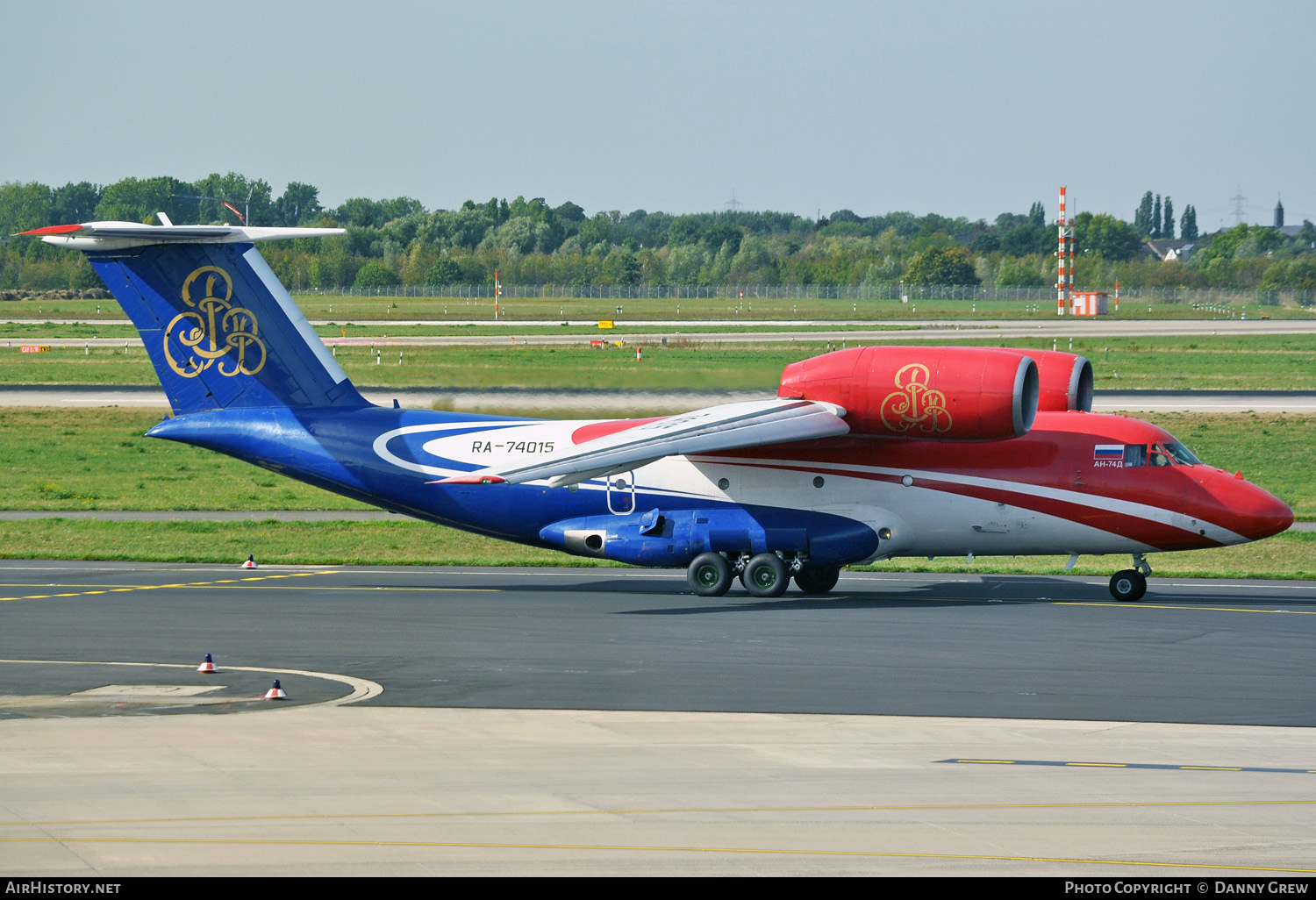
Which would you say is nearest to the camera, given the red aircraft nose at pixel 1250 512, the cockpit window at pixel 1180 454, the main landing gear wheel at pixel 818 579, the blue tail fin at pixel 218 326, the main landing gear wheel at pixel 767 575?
the red aircraft nose at pixel 1250 512

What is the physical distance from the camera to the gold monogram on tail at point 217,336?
1120 inches

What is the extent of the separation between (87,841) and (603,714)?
6.78 m

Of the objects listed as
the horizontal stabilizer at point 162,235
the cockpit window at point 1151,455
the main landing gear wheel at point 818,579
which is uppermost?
the horizontal stabilizer at point 162,235

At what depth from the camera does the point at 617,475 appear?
2777cm

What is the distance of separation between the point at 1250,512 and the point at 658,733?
13888 millimetres

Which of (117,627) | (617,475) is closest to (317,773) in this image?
(117,627)

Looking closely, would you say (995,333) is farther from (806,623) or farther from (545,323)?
(806,623)

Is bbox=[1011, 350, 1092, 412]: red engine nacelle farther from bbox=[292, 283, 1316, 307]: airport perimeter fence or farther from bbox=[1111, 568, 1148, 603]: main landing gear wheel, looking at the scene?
bbox=[292, 283, 1316, 307]: airport perimeter fence

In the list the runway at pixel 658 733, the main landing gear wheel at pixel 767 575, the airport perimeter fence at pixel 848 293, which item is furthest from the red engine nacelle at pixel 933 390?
the airport perimeter fence at pixel 848 293

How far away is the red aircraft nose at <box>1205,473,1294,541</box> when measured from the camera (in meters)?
25.3

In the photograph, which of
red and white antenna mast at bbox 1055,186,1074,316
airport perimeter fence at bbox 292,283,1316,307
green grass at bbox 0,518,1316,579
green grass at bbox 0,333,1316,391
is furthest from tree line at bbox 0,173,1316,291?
green grass at bbox 0,518,1316,579

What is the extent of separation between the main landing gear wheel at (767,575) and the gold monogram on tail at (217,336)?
10.6 metres

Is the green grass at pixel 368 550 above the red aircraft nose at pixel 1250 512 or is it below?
below

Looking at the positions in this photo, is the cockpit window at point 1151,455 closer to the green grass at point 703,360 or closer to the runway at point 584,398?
the runway at point 584,398
